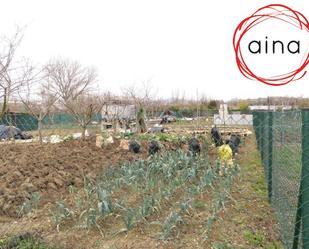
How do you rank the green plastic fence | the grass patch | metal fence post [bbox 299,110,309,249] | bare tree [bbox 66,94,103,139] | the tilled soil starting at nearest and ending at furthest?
metal fence post [bbox 299,110,309,249] < the green plastic fence < the grass patch < the tilled soil < bare tree [bbox 66,94,103,139]

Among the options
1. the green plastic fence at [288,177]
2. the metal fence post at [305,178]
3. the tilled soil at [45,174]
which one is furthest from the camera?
the tilled soil at [45,174]

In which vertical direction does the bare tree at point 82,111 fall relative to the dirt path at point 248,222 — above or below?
above

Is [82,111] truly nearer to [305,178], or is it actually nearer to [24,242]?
Result: [24,242]

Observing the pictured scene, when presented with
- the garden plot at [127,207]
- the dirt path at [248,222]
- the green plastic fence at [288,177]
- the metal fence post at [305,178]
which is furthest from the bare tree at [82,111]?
the metal fence post at [305,178]

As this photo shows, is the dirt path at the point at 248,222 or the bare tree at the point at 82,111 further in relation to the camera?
the bare tree at the point at 82,111

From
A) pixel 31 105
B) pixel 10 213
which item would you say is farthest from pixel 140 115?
pixel 10 213

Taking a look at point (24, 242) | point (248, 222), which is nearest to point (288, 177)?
point (248, 222)

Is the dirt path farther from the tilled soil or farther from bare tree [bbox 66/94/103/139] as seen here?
bare tree [bbox 66/94/103/139]

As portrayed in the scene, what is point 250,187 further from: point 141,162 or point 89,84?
point 89,84

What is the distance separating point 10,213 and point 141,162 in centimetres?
243

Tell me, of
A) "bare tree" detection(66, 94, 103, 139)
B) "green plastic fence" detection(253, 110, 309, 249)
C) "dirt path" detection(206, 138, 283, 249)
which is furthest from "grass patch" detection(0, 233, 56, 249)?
"bare tree" detection(66, 94, 103, 139)

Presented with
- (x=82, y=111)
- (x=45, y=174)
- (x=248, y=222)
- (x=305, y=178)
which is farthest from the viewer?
(x=82, y=111)

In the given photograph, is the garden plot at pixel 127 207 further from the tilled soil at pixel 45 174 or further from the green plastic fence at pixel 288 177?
the green plastic fence at pixel 288 177

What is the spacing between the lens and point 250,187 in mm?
6438
